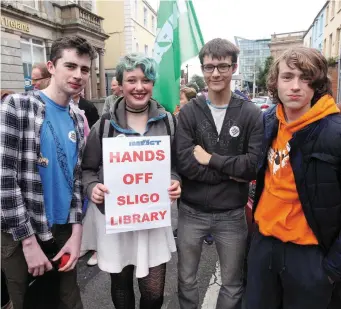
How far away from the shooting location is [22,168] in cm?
172

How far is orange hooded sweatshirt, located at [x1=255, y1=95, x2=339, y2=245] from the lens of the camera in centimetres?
168

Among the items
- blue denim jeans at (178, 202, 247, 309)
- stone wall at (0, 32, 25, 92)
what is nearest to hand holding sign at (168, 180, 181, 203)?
blue denim jeans at (178, 202, 247, 309)

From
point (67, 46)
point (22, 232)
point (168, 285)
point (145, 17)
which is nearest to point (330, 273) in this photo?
point (22, 232)

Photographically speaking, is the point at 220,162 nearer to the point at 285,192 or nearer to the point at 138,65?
the point at 285,192

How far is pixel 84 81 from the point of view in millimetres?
2049

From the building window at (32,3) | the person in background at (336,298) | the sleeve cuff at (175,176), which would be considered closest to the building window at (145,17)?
the building window at (32,3)

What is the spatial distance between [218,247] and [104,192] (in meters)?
0.97

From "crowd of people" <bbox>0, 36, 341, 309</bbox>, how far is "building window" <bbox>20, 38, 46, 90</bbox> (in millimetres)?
12860

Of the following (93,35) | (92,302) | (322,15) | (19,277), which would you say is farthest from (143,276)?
(322,15)

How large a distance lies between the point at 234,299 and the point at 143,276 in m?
0.72

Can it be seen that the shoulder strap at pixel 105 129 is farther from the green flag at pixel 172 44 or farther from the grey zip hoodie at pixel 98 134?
the green flag at pixel 172 44

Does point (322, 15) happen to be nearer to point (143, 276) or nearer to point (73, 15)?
point (73, 15)

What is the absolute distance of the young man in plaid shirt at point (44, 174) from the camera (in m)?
1.66

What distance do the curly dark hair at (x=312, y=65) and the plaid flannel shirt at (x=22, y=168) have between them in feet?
4.97
